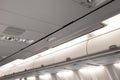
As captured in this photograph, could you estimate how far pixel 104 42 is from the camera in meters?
2.54

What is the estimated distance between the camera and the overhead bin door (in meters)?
2.04

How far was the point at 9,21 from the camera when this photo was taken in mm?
2336

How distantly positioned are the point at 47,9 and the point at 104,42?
1086 millimetres

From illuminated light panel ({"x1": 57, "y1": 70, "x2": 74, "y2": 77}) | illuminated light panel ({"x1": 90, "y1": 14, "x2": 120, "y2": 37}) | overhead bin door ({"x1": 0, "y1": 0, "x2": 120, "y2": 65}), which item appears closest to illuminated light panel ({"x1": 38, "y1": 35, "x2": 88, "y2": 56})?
overhead bin door ({"x1": 0, "y1": 0, "x2": 120, "y2": 65})

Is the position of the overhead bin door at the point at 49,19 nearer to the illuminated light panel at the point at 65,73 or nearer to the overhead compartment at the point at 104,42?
the overhead compartment at the point at 104,42

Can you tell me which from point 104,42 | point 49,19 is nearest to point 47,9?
point 49,19

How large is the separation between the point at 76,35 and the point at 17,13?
4.13ft

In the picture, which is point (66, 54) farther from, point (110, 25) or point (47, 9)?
point (47, 9)

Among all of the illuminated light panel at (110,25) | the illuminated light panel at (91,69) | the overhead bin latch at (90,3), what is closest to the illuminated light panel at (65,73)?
the illuminated light panel at (91,69)

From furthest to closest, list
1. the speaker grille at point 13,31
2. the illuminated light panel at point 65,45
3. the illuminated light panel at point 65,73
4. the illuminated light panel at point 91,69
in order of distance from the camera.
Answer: the illuminated light panel at point 65,73, the illuminated light panel at point 91,69, the illuminated light panel at point 65,45, the speaker grille at point 13,31

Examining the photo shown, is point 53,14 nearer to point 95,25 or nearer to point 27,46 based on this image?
point 95,25

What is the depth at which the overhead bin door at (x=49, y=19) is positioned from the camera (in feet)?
6.71

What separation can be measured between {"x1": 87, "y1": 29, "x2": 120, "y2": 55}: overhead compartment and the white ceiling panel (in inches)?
24.1

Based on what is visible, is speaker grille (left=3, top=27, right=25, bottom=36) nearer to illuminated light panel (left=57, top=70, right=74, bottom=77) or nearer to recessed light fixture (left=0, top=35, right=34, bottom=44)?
recessed light fixture (left=0, top=35, right=34, bottom=44)
